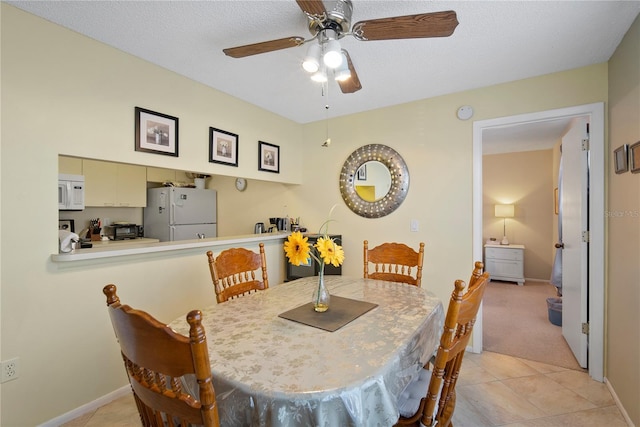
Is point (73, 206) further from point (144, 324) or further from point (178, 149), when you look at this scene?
point (144, 324)

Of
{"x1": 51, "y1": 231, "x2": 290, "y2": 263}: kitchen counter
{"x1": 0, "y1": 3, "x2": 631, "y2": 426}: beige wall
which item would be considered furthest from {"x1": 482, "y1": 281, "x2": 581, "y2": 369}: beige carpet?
{"x1": 51, "y1": 231, "x2": 290, "y2": 263}: kitchen counter

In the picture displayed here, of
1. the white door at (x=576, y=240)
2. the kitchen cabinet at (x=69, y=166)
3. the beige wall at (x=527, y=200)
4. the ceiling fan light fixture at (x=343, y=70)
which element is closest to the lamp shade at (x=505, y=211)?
the beige wall at (x=527, y=200)

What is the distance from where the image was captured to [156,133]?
222cm

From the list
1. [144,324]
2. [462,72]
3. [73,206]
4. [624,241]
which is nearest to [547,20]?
[462,72]

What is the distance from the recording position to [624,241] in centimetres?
186

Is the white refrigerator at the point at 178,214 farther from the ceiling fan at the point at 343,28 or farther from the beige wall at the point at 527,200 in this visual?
the beige wall at the point at 527,200

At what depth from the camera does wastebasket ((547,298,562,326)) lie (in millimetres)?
3203

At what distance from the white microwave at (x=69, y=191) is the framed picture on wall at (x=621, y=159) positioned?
144 inches

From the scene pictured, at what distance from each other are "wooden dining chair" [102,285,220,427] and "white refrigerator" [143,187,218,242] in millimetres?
3402

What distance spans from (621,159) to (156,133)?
3.20 metres

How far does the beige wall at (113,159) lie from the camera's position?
5.35ft

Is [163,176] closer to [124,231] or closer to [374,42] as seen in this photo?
[124,231]

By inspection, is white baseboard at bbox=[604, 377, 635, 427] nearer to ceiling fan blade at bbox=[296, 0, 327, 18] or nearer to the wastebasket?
the wastebasket

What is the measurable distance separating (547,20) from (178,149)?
2.63 m
